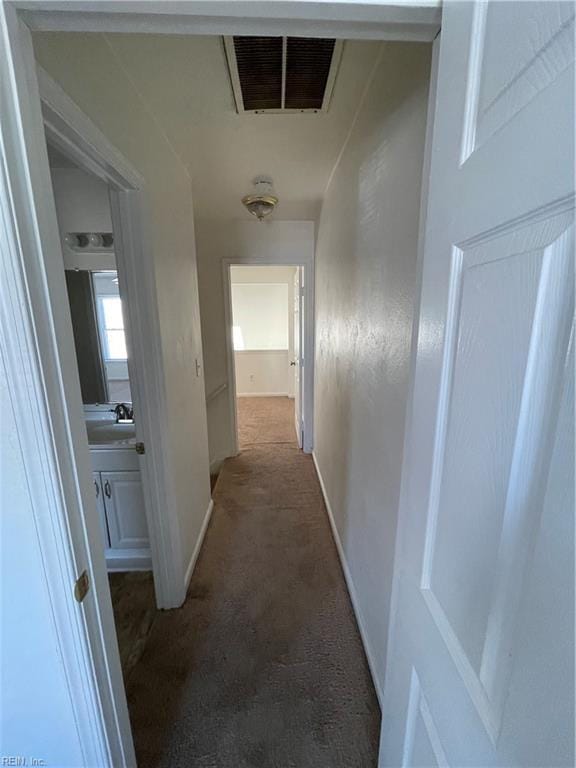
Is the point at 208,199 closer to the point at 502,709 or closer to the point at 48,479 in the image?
the point at 48,479

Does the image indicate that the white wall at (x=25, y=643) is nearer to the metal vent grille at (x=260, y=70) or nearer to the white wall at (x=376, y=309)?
the white wall at (x=376, y=309)

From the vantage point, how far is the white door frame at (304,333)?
128 inches

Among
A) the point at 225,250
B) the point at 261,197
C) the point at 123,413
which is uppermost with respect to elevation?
the point at 261,197

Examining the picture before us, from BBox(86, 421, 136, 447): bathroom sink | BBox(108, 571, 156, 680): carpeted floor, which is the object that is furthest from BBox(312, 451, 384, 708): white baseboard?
BBox(86, 421, 136, 447): bathroom sink

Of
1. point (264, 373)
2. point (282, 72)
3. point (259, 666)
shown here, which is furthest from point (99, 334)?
point (264, 373)

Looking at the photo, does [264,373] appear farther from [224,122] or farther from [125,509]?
[224,122]

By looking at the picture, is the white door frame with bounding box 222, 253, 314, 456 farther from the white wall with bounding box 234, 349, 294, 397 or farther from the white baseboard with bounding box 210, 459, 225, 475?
the white wall with bounding box 234, 349, 294, 397

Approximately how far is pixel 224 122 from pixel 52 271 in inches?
55.0

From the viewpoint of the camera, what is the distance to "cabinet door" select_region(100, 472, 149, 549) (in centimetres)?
184

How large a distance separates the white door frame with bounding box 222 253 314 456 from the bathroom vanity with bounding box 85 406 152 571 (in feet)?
4.97

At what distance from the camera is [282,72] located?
1236 millimetres

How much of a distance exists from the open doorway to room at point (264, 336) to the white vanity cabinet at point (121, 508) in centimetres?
330

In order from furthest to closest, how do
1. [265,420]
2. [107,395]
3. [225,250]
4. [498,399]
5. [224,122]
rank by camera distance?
[265,420], [225,250], [107,395], [224,122], [498,399]

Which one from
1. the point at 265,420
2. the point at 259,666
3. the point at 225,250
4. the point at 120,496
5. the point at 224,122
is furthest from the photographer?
the point at 265,420
